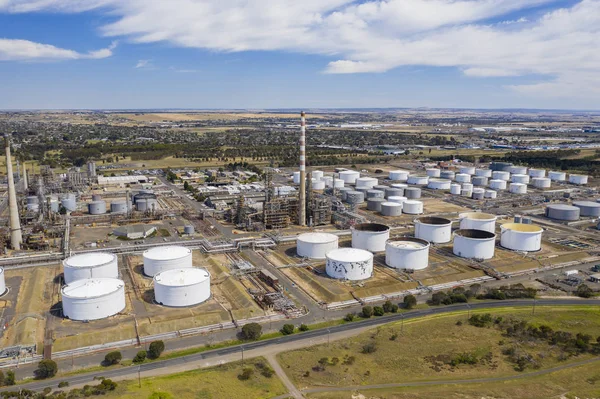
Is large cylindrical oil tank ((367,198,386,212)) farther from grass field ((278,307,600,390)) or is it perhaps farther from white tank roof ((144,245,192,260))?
grass field ((278,307,600,390))

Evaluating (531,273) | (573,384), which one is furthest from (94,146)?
(573,384)

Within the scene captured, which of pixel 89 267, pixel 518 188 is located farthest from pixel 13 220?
pixel 518 188

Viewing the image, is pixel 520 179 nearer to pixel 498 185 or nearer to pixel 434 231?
pixel 498 185

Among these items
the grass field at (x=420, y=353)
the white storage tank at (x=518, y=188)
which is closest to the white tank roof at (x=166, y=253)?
the grass field at (x=420, y=353)

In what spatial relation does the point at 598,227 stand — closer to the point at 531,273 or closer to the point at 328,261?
the point at 531,273

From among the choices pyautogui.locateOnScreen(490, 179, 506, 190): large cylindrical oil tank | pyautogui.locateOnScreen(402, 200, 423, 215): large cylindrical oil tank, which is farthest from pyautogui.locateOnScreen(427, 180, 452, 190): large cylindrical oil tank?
pyautogui.locateOnScreen(402, 200, 423, 215): large cylindrical oil tank

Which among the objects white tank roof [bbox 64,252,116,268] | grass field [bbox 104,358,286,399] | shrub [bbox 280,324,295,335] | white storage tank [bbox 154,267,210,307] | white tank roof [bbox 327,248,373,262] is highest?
white tank roof [bbox 64,252,116,268]

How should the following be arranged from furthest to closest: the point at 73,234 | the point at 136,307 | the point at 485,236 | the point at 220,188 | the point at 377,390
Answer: the point at 220,188
the point at 73,234
the point at 485,236
the point at 136,307
the point at 377,390
